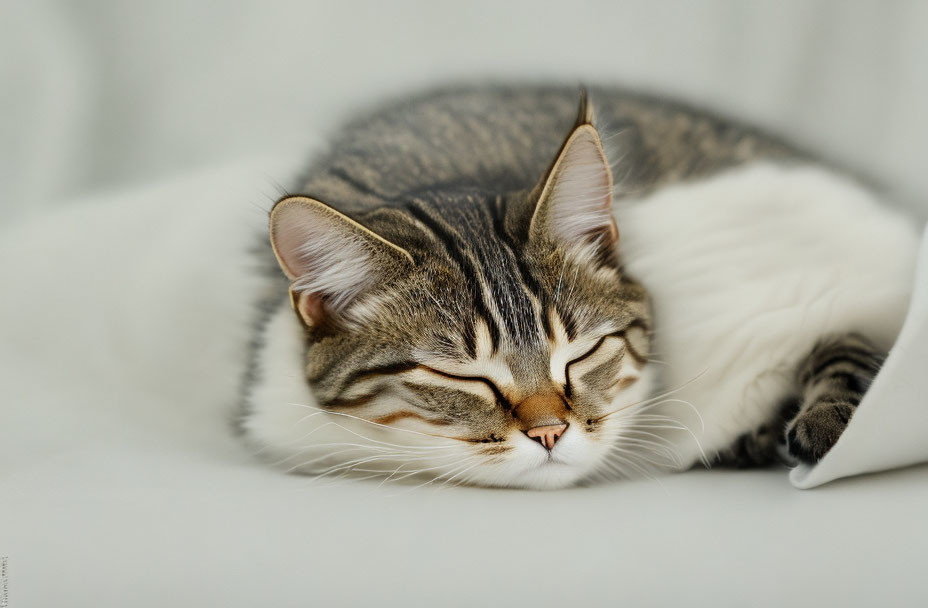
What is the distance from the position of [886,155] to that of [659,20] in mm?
557

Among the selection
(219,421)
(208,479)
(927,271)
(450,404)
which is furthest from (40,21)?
(927,271)

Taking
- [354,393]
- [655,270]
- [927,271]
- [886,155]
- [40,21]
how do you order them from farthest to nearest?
[886,155] < [40,21] < [655,270] < [354,393] < [927,271]

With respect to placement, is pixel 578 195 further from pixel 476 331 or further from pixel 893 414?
pixel 893 414

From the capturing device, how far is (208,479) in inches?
40.8

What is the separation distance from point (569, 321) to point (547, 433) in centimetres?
15

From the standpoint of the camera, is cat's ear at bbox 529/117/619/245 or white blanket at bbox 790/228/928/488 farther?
cat's ear at bbox 529/117/619/245

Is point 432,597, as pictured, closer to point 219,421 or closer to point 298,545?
point 298,545

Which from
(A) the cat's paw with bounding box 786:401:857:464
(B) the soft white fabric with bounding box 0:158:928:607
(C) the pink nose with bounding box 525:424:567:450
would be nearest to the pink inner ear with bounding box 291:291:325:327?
(B) the soft white fabric with bounding box 0:158:928:607

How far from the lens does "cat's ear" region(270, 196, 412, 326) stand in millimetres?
947

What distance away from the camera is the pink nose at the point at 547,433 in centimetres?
95

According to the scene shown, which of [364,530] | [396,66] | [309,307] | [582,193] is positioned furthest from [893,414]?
[396,66]

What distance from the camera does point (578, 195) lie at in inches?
41.0

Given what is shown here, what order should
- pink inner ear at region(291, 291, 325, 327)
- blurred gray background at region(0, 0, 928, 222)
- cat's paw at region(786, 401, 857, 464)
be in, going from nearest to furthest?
cat's paw at region(786, 401, 857, 464) → pink inner ear at region(291, 291, 325, 327) → blurred gray background at region(0, 0, 928, 222)

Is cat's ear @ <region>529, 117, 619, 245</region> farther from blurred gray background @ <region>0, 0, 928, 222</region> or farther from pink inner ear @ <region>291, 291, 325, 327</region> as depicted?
blurred gray background @ <region>0, 0, 928, 222</region>
